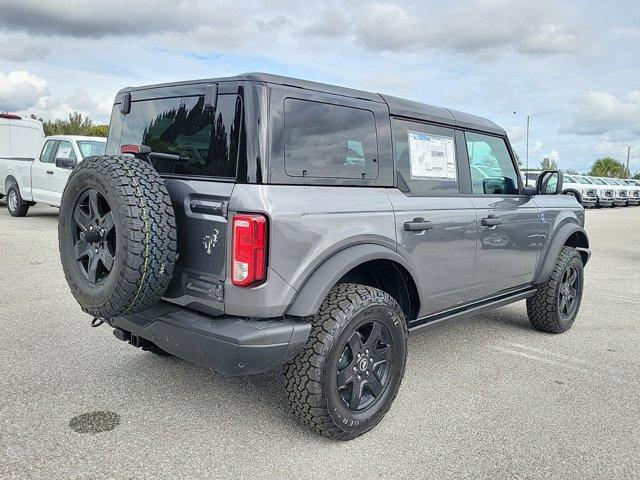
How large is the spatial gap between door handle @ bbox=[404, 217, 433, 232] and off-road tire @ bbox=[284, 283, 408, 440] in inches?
19.7

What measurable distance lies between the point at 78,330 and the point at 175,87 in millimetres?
2468

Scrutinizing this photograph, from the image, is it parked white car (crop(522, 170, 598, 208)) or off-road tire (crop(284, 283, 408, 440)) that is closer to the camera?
off-road tire (crop(284, 283, 408, 440))

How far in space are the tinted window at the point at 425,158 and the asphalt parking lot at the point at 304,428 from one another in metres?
1.34

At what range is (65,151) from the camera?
36.5 feet

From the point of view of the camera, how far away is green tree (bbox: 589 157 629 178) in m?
67.3

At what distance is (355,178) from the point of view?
325cm

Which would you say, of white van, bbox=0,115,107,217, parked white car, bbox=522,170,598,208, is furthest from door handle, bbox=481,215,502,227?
parked white car, bbox=522,170,598,208

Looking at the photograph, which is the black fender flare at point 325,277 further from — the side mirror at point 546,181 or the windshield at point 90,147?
the windshield at point 90,147

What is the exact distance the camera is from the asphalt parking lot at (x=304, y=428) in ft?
9.16

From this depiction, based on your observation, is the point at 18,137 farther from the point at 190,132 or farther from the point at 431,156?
the point at 431,156

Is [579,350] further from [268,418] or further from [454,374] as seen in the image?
[268,418]

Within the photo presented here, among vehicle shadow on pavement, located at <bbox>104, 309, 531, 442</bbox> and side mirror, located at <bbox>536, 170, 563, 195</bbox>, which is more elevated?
side mirror, located at <bbox>536, 170, 563, 195</bbox>

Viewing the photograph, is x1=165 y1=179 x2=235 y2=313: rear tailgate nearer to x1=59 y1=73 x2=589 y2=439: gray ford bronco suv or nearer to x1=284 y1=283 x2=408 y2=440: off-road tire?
x1=59 y1=73 x2=589 y2=439: gray ford bronco suv

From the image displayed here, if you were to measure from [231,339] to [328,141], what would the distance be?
1.20 m
